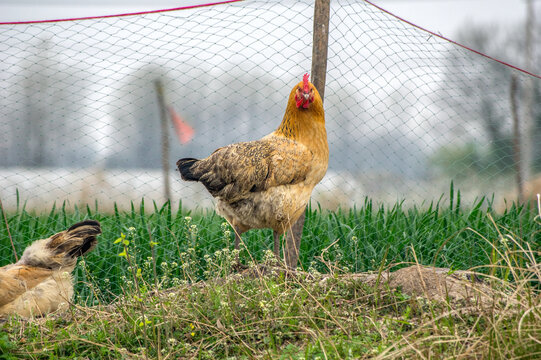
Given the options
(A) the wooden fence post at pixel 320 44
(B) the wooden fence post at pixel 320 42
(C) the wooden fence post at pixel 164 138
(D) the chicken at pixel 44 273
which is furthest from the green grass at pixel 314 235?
(B) the wooden fence post at pixel 320 42

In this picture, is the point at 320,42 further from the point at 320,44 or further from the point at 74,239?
the point at 74,239

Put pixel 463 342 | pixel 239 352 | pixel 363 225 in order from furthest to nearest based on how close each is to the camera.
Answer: pixel 363 225 → pixel 239 352 → pixel 463 342

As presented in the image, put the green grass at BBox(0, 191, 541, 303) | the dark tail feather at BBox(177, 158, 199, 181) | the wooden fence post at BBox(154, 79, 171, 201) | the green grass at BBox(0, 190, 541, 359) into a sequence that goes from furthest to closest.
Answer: the wooden fence post at BBox(154, 79, 171, 201)
the green grass at BBox(0, 191, 541, 303)
the dark tail feather at BBox(177, 158, 199, 181)
the green grass at BBox(0, 190, 541, 359)

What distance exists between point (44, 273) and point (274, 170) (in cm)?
214

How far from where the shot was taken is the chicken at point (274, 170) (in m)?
4.06

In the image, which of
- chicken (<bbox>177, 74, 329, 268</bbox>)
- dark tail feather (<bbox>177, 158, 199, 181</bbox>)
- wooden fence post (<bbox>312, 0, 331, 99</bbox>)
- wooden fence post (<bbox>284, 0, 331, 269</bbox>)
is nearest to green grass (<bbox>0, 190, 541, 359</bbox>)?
chicken (<bbox>177, 74, 329, 268</bbox>)

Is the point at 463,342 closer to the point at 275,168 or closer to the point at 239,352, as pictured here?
the point at 239,352

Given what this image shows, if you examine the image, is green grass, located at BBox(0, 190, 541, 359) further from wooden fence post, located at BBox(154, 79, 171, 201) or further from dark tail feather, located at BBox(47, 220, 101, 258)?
wooden fence post, located at BBox(154, 79, 171, 201)

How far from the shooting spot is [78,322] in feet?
10.5

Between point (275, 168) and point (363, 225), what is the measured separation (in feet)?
5.07

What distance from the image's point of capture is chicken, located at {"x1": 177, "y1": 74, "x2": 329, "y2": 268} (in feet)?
13.3

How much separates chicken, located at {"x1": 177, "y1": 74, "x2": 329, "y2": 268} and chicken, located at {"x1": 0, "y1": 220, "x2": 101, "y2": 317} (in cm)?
107

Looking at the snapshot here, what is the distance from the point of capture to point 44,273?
4.22 m

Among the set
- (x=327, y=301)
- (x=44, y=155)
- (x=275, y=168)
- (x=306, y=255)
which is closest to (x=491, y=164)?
(x=306, y=255)
